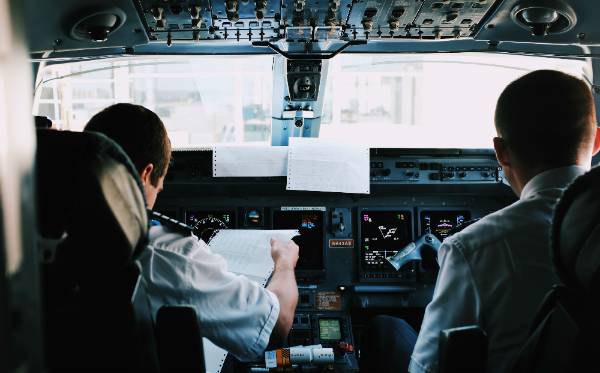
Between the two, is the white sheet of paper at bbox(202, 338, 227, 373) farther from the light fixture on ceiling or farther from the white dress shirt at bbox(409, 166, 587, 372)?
the light fixture on ceiling

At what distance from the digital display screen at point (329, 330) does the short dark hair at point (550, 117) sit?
2067 mm

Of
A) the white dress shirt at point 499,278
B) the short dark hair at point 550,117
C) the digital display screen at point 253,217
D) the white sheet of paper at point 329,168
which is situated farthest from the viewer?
the digital display screen at point 253,217

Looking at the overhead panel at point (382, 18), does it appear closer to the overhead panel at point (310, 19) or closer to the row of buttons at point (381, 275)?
the overhead panel at point (310, 19)

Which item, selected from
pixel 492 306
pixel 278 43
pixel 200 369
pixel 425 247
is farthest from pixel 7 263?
pixel 425 247

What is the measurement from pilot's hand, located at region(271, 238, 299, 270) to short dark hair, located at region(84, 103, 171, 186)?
70 centimetres

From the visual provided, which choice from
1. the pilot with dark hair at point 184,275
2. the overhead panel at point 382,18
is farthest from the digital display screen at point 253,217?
the pilot with dark hair at point 184,275

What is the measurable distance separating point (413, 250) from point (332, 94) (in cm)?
107

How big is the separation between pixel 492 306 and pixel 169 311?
0.81 metres

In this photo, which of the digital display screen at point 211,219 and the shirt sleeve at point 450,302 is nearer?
the shirt sleeve at point 450,302

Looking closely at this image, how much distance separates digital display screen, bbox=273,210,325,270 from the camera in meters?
3.38

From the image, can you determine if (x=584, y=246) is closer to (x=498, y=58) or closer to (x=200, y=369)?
(x=200, y=369)

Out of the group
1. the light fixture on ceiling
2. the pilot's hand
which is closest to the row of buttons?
the pilot's hand

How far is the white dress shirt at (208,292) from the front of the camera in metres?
1.62

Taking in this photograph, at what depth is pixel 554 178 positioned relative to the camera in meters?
1.51
